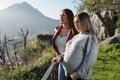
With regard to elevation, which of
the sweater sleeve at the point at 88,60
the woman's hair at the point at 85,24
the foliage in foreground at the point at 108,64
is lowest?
the foliage in foreground at the point at 108,64

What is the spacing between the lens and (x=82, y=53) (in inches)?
245

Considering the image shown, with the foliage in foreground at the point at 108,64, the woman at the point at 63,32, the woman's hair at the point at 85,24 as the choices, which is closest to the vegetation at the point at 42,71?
the foliage in foreground at the point at 108,64

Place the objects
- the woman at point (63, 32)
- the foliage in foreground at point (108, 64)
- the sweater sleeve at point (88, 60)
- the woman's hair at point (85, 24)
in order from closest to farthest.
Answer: the sweater sleeve at point (88, 60) < the woman's hair at point (85, 24) < the woman at point (63, 32) < the foliage in foreground at point (108, 64)

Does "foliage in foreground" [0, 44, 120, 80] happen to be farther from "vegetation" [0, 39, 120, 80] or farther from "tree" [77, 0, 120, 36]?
"tree" [77, 0, 120, 36]

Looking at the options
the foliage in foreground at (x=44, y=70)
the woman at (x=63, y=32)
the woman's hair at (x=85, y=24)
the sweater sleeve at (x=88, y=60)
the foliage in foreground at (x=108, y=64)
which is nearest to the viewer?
the sweater sleeve at (x=88, y=60)

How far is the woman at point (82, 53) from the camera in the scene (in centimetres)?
619

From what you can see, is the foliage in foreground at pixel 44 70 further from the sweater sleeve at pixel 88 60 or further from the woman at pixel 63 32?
the sweater sleeve at pixel 88 60

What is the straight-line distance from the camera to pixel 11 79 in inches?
671

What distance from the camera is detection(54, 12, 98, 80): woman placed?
20.3ft

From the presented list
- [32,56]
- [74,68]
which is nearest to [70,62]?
[74,68]

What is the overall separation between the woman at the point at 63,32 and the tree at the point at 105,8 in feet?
72.3

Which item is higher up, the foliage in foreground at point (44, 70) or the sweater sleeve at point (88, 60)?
the sweater sleeve at point (88, 60)

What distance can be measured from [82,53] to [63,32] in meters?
1.94

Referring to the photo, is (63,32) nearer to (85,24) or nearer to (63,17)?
(63,17)
